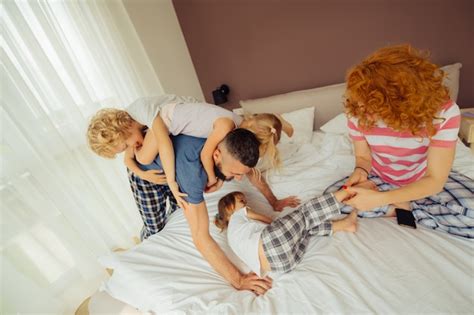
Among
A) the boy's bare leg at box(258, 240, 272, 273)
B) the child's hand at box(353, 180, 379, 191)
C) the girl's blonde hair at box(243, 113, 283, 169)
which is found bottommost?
the boy's bare leg at box(258, 240, 272, 273)

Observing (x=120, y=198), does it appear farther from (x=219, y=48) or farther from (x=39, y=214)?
(x=219, y=48)

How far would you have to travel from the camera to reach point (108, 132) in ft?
4.16

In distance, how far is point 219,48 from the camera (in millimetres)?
2260

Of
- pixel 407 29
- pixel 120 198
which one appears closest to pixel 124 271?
pixel 120 198

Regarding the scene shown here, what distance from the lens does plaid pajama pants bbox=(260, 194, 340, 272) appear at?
108 centimetres

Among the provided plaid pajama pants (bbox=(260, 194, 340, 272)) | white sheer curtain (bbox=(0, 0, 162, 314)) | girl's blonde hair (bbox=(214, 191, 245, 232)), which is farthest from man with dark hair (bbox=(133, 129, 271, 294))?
white sheer curtain (bbox=(0, 0, 162, 314))

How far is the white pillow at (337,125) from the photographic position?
187 centimetres

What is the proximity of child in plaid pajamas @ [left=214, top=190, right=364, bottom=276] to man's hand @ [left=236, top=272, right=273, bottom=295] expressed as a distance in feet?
0.10

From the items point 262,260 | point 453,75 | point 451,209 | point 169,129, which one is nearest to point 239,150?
point 169,129

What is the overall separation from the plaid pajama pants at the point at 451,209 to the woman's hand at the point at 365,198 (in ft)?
0.70

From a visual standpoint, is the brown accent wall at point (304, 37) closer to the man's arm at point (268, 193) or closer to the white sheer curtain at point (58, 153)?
the white sheer curtain at point (58, 153)

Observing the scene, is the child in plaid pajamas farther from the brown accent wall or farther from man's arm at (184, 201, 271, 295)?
the brown accent wall

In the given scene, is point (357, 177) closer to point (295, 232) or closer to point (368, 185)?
point (368, 185)

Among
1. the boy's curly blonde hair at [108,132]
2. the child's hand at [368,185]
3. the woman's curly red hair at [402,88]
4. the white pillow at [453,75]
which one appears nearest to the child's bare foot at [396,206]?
the child's hand at [368,185]
